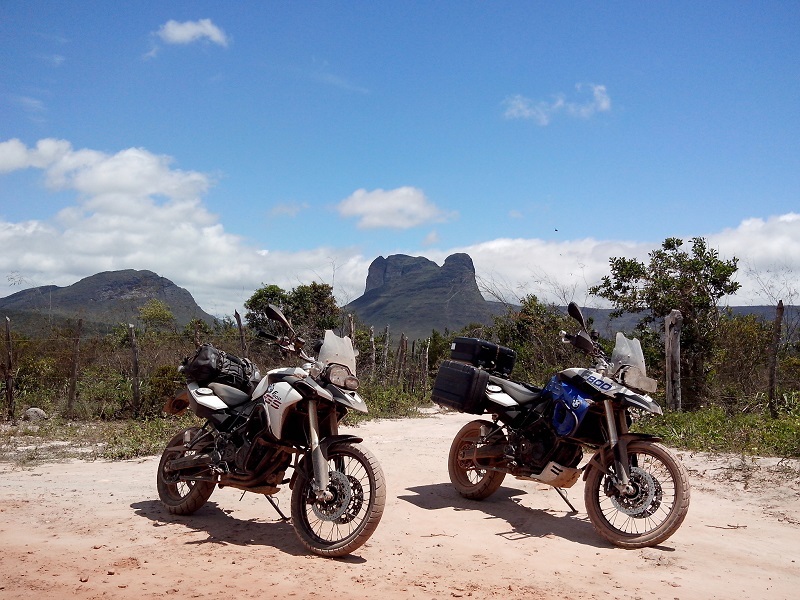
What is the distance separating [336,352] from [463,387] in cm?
160

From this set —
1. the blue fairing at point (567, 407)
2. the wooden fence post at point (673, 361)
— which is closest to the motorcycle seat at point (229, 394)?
the blue fairing at point (567, 407)

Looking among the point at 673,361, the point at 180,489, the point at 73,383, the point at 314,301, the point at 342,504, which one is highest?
the point at 314,301

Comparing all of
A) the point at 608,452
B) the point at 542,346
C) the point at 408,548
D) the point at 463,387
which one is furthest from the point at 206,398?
the point at 542,346

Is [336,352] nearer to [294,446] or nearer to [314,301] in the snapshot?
[294,446]

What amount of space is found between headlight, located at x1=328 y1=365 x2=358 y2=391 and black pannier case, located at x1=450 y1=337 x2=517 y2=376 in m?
1.81

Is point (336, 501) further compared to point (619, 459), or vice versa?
point (619, 459)

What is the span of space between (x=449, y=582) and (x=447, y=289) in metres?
97.4

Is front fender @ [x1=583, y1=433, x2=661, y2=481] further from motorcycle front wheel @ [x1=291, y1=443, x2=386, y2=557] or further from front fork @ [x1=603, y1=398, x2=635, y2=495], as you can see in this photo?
motorcycle front wheel @ [x1=291, y1=443, x2=386, y2=557]

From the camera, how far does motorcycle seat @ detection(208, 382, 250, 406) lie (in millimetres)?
5297

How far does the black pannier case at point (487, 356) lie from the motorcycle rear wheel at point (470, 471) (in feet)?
1.65

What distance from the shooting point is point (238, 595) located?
362cm

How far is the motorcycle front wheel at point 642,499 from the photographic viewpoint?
466 cm

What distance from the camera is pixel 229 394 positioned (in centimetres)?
533

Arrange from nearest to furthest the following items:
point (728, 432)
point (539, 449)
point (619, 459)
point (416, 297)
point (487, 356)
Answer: point (619, 459) → point (539, 449) → point (487, 356) → point (728, 432) → point (416, 297)
